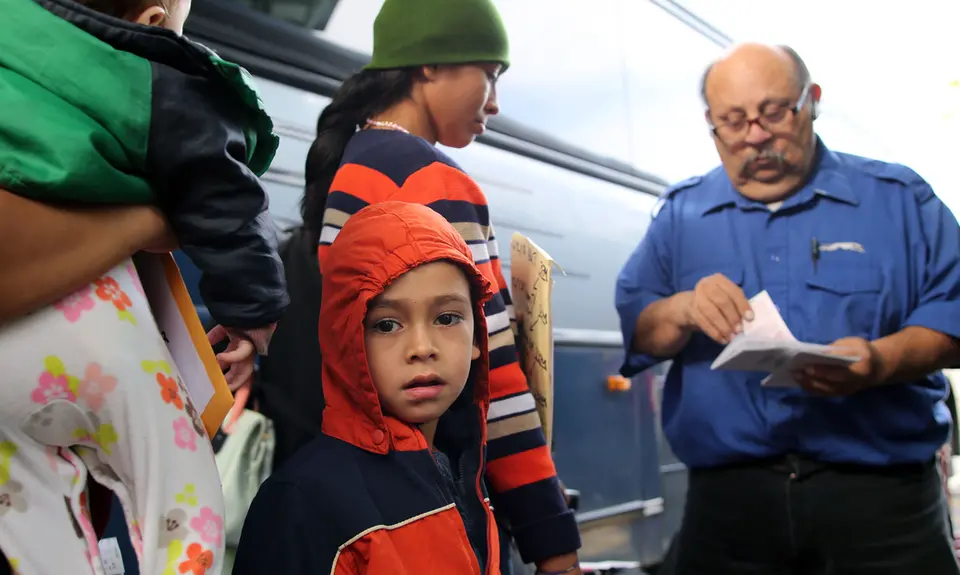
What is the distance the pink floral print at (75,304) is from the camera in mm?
708

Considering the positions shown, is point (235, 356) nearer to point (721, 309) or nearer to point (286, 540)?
point (286, 540)

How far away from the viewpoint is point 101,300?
729 millimetres

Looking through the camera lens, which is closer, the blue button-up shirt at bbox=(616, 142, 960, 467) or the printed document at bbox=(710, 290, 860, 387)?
the printed document at bbox=(710, 290, 860, 387)

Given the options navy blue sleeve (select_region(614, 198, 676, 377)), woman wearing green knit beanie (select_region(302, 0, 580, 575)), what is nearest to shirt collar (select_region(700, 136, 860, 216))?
navy blue sleeve (select_region(614, 198, 676, 377))

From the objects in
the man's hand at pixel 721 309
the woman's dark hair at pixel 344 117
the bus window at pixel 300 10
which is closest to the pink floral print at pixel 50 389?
the woman's dark hair at pixel 344 117

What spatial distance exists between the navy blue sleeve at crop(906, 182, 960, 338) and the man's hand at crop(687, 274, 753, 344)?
0.33 m

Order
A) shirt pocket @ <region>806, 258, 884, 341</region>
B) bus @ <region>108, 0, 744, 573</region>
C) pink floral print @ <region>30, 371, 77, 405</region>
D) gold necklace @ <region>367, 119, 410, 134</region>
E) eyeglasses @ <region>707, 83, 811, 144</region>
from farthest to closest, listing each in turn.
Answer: bus @ <region>108, 0, 744, 573</region> → eyeglasses @ <region>707, 83, 811, 144</region> → shirt pocket @ <region>806, 258, 884, 341</region> → gold necklace @ <region>367, 119, 410, 134</region> → pink floral print @ <region>30, 371, 77, 405</region>

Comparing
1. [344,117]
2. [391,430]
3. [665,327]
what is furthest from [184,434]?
[665,327]

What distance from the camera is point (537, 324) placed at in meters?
1.32

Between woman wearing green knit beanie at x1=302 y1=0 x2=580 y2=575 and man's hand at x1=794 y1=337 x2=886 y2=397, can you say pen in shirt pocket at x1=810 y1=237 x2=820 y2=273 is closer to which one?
man's hand at x1=794 y1=337 x2=886 y2=397

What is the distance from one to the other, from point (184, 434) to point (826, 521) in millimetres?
1244

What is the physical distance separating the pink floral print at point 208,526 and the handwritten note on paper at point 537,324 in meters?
0.63

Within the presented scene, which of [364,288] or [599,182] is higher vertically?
[599,182]

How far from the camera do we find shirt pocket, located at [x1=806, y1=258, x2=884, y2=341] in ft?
5.13
